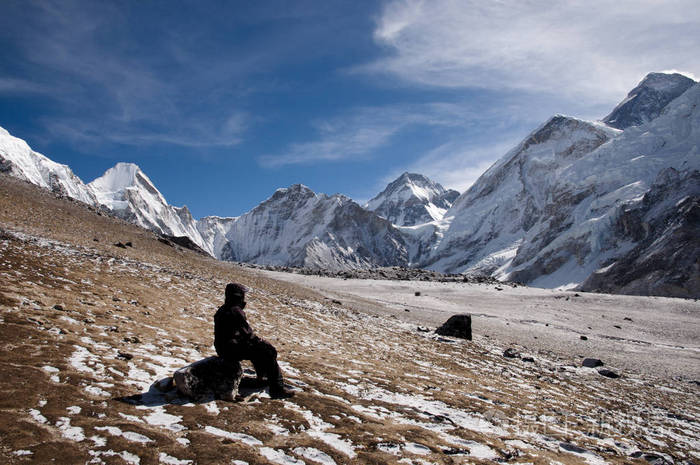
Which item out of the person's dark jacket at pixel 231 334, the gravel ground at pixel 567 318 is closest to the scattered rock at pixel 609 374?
the gravel ground at pixel 567 318

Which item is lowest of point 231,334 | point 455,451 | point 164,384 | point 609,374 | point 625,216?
point 609,374

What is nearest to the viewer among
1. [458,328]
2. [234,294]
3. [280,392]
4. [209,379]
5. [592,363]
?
[209,379]

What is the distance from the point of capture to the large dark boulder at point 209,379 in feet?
22.8

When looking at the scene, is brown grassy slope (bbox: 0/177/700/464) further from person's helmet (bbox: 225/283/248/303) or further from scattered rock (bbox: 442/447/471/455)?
person's helmet (bbox: 225/283/248/303)

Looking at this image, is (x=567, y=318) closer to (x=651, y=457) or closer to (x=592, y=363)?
(x=592, y=363)

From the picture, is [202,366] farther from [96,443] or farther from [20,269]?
[20,269]

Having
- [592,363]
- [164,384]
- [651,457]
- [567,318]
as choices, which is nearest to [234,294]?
[164,384]

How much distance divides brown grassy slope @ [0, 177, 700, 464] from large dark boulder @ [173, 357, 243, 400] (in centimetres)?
25

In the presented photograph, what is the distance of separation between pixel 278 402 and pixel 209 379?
4.50ft

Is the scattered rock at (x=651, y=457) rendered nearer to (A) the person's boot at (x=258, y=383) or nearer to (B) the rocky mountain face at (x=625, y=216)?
(A) the person's boot at (x=258, y=383)

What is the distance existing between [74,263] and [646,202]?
522 feet

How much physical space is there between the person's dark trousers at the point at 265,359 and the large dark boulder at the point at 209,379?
354 mm

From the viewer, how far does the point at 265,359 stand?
26.3ft

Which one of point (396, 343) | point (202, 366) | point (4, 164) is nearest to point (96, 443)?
point (202, 366)
